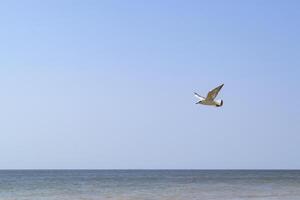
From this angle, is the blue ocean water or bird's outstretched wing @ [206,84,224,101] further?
the blue ocean water

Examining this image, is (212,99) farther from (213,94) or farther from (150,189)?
(150,189)

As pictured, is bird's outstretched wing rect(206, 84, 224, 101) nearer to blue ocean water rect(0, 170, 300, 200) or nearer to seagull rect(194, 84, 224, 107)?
seagull rect(194, 84, 224, 107)

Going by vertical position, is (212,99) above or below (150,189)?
above

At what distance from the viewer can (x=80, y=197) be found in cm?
3728

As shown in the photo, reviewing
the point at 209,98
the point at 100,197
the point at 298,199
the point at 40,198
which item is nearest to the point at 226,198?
the point at 298,199

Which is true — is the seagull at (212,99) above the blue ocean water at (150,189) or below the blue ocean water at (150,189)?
above

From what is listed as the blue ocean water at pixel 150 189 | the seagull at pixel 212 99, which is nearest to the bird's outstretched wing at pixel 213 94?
the seagull at pixel 212 99

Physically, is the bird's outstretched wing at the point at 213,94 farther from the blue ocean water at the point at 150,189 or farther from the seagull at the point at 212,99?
the blue ocean water at the point at 150,189

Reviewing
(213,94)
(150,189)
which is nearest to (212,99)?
(213,94)

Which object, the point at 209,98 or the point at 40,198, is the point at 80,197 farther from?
the point at 209,98

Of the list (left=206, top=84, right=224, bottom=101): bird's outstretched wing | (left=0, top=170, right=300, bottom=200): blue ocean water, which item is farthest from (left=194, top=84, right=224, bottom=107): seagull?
(left=0, top=170, right=300, bottom=200): blue ocean water

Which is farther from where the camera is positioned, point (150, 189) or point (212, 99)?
point (150, 189)

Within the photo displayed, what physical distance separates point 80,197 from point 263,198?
11018 mm

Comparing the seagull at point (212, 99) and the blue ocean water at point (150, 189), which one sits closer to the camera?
the seagull at point (212, 99)
